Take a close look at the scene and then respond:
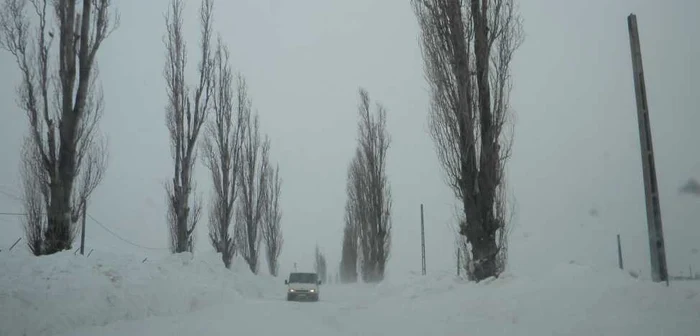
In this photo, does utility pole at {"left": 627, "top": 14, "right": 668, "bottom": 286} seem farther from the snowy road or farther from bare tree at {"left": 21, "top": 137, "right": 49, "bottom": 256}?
bare tree at {"left": 21, "top": 137, "right": 49, "bottom": 256}

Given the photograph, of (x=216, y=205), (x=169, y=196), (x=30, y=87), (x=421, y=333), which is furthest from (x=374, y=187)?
(x=421, y=333)

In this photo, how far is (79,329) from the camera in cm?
830

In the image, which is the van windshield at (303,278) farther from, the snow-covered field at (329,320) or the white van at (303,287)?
the snow-covered field at (329,320)

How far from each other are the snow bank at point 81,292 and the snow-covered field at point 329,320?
0.02 metres

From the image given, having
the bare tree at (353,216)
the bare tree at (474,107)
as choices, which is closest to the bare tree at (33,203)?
the bare tree at (474,107)

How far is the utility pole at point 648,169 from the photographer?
9617mm

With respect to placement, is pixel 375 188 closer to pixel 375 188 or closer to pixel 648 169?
pixel 375 188

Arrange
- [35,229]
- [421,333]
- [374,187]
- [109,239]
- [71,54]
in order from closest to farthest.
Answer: [421,333] → [71,54] → [35,229] → [374,187] → [109,239]

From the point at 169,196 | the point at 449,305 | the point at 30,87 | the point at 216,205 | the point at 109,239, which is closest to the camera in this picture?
the point at 449,305

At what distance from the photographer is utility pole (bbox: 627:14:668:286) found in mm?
9617

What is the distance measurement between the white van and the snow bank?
1348cm

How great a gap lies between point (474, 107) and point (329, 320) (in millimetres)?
6252

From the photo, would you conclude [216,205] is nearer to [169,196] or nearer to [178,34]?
[169,196]

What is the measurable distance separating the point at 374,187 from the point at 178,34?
15125 mm
